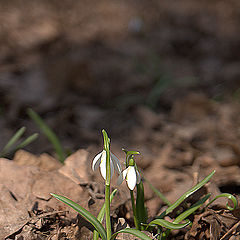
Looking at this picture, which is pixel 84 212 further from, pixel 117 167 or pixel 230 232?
pixel 230 232

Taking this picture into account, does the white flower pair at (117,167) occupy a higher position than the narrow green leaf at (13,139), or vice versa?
the white flower pair at (117,167)

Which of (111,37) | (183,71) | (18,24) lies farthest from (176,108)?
(18,24)

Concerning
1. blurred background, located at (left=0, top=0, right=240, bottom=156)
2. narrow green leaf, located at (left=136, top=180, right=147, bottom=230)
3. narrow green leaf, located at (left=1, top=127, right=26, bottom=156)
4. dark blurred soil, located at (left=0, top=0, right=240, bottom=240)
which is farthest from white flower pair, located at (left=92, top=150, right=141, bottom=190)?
blurred background, located at (left=0, top=0, right=240, bottom=156)

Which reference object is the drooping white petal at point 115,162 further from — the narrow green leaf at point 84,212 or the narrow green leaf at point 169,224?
the narrow green leaf at point 169,224

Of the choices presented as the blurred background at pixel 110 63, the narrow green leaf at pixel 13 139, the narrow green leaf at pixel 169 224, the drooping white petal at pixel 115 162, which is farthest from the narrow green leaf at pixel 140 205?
the blurred background at pixel 110 63

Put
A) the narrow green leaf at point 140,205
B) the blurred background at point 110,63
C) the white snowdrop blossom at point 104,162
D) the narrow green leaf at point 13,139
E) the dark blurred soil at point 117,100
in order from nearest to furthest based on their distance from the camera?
the white snowdrop blossom at point 104,162 → the narrow green leaf at point 140,205 → the dark blurred soil at point 117,100 → the narrow green leaf at point 13,139 → the blurred background at point 110,63

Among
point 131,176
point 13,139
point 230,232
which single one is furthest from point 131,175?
point 13,139

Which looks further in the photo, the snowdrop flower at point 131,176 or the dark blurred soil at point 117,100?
the dark blurred soil at point 117,100
